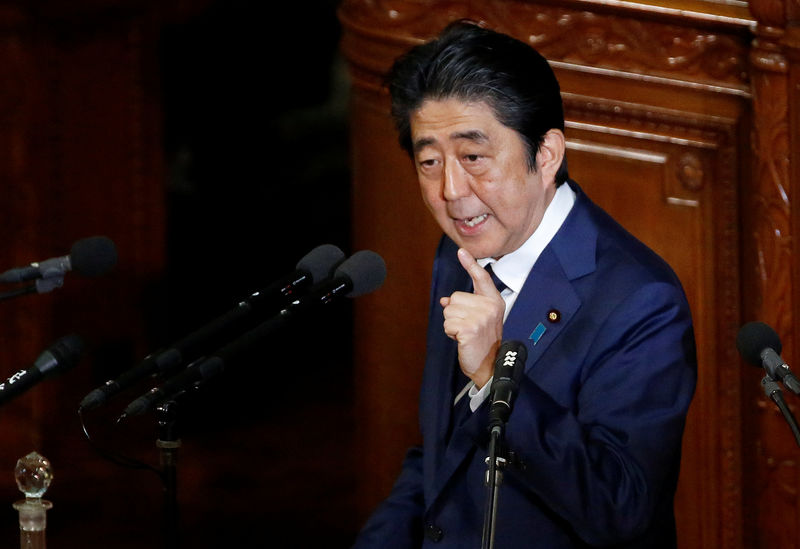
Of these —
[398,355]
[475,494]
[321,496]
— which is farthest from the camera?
[321,496]

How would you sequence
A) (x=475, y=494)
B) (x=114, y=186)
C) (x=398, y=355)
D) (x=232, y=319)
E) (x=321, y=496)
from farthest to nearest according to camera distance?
1. (x=114, y=186)
2. (x=321, y=496)
3. (x=398, y=355)
4. (x=475, y=494)
5. (x=232, y=319)

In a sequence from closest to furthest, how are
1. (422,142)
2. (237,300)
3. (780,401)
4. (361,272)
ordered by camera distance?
(780,401), (361,272), (422,142), (237,300)

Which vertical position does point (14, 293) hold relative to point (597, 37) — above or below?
below

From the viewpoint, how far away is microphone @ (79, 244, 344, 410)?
259 cm

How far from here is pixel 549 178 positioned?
293 cm

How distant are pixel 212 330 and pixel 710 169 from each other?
1.90 metres

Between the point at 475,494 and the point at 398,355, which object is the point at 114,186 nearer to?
the point at 398,355

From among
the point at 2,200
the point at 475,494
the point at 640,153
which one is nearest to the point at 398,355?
the point at 640,153

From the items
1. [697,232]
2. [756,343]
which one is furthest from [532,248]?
[697,232]

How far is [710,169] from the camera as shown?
410 centimetres

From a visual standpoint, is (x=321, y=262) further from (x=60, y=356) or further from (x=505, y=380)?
(x=505, y=380)

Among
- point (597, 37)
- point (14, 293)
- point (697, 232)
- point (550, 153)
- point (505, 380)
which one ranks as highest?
point (597, 37)

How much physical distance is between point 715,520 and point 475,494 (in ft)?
4.94

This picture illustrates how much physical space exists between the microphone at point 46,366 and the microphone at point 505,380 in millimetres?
862
